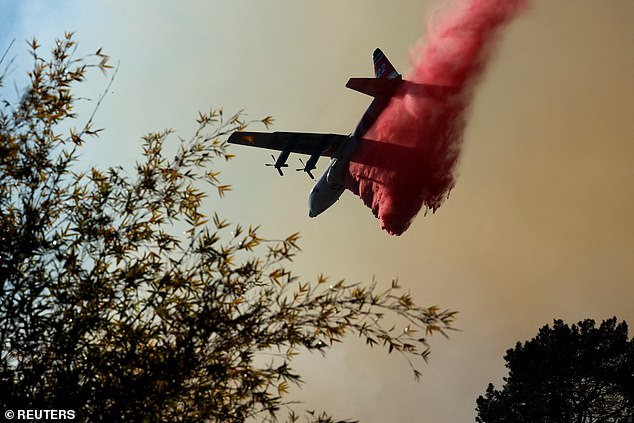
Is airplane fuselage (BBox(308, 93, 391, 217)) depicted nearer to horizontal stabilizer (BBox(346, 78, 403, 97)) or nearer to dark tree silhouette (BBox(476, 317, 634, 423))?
horizontal stabilizer (BBox(346, 78, 403, 97))

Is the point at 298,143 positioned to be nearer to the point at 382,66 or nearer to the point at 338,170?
the point at 338,170

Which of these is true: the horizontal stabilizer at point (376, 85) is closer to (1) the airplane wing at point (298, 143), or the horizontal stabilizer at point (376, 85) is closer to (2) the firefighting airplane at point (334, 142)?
(2) the firefighting airplane at point (334, 142)

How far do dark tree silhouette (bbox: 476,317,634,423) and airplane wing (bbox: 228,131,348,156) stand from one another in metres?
18.0

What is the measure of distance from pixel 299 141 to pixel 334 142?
7.86 ft

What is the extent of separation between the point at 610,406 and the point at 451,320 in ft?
119

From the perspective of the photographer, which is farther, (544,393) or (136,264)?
(544,393)

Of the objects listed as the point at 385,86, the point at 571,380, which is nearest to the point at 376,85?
the point at 385,86

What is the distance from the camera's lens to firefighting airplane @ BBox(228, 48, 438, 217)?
36.0 metres

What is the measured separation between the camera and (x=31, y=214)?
31.0ft

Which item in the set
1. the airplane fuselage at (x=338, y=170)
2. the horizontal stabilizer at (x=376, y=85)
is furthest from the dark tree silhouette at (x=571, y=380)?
the horizontal stabilizer at (x=376, y=85)

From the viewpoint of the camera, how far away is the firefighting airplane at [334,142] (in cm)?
3603

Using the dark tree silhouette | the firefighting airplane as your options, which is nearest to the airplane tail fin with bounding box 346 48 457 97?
the firefighting airplane

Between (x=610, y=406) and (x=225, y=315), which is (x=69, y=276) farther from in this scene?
(x=610, y=406)

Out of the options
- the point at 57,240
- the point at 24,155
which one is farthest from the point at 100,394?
the point at 24,155
